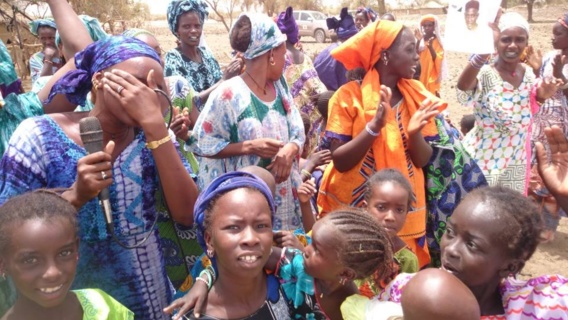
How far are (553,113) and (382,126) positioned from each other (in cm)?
335

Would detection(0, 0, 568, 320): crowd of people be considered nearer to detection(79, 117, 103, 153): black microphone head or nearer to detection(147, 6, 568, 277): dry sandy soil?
detection(79, 117, 103, 153): black microphone head

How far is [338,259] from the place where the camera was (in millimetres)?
1940

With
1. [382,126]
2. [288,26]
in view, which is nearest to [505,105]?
[382,126]

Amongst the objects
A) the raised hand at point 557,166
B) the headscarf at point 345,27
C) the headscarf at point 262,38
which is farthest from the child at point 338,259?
the headscarf at point 345,27

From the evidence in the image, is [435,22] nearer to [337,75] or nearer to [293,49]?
[337,75]

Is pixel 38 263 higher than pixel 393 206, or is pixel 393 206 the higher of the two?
pixel 38 263

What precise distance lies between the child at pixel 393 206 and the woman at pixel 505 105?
6.43 feet

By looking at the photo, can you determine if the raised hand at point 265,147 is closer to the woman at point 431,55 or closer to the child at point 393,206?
the child at point 393,206

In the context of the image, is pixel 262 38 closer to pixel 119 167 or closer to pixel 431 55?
pixel 119 167

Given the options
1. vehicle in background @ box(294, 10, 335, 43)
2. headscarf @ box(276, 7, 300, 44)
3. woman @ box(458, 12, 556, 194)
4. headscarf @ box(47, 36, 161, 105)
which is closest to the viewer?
headscarf @ box(47, 36, 161, 105)

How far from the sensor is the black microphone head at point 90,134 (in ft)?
5.98

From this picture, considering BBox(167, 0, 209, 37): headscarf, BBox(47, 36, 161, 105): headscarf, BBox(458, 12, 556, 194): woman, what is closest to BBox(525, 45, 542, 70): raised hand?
BBox(458, 12, 556, 194): woman

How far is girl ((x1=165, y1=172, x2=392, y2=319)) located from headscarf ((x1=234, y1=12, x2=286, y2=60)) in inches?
58.4

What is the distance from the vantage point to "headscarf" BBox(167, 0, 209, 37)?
480cm
